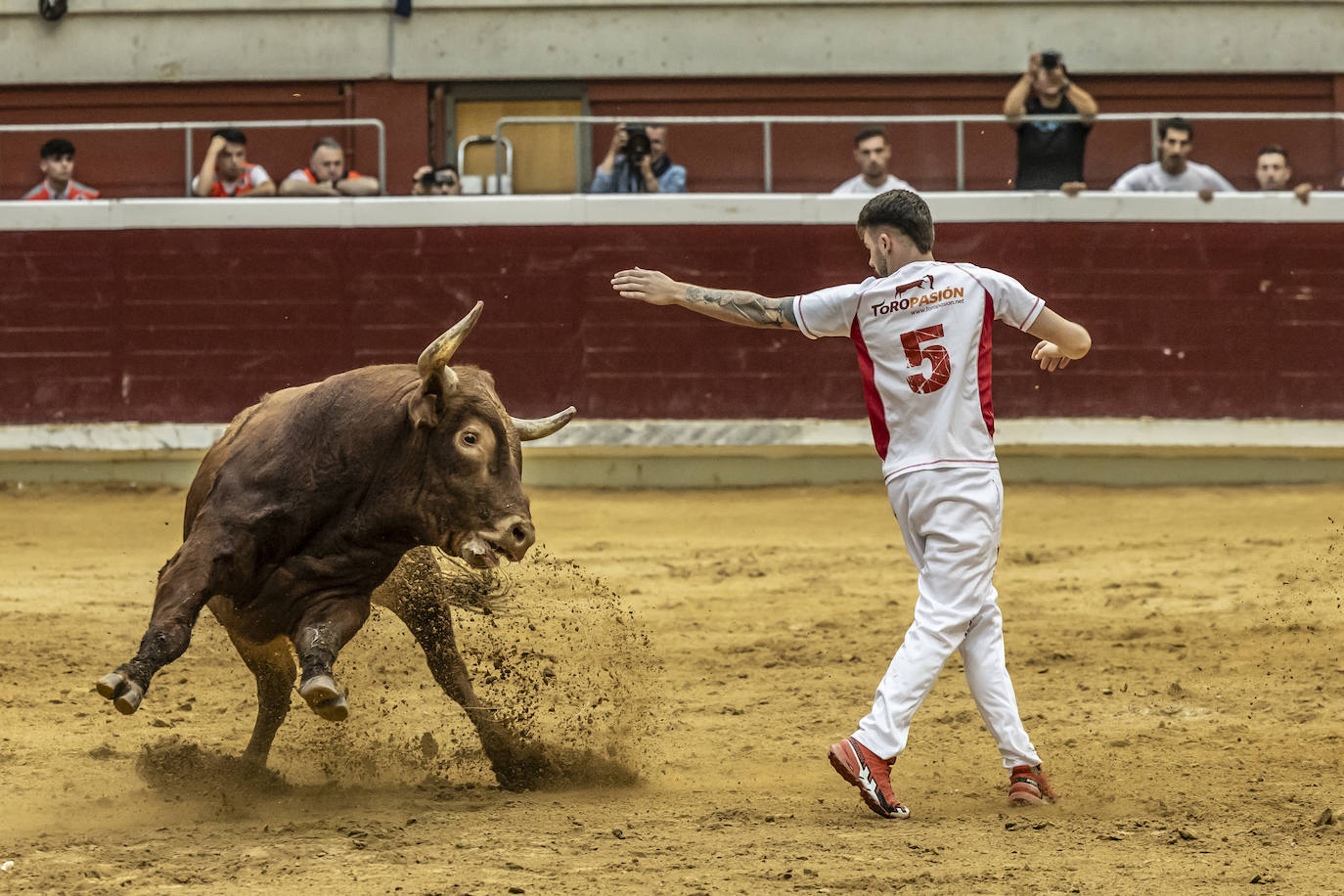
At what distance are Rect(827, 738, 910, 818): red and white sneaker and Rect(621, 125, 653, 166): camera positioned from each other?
7.36 m

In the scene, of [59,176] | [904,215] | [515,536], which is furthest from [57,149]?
[904,215]

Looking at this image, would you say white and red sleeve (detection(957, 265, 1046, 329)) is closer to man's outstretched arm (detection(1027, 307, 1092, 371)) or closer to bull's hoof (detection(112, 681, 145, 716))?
man's outstretched arm (detection(1027, 307, 1092, 371))

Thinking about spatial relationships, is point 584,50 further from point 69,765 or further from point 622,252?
point 69,765

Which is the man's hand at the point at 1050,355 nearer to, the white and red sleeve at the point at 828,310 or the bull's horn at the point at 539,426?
the white and red sleeve at the point at 828,310

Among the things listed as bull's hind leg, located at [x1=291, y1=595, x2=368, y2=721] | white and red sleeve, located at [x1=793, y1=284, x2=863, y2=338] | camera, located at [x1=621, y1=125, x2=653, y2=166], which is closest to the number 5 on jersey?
white and red sleeve, located at [x1=793, y1=284, x2=863, y2=338]

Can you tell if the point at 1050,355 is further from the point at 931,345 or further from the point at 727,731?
the point at 727,731

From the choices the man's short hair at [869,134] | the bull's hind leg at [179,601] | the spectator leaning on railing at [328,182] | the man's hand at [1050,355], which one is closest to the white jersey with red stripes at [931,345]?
the man's hand at [1050,355]

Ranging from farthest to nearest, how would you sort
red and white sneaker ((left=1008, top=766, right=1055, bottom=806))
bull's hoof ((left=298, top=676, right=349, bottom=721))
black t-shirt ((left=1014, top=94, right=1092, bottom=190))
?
black t-shirt ((left=1014, top=94, right=1092, bottom=190)) < red and white sneaker ((left=1008, top=766, right=1055, bottom=806)) < bull's hoof ((left=298, top=676, right=349, bottom=721))

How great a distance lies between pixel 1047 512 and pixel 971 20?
4.60 meters

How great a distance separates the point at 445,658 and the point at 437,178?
6634mm

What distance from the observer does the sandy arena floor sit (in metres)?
3.96

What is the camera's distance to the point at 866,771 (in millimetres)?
4324

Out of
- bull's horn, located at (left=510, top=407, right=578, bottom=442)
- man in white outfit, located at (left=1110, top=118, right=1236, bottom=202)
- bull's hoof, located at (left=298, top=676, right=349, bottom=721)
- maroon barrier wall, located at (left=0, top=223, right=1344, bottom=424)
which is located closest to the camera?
bull's hoof, located at (left=298, top=676, right=349, bottom=721)

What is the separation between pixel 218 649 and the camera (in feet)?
23.6
